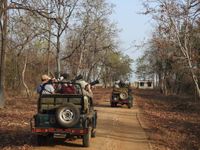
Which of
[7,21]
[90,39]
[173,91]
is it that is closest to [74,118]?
[7,21]

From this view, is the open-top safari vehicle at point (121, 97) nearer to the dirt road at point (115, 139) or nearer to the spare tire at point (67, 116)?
the dirt road at point (115, 139)

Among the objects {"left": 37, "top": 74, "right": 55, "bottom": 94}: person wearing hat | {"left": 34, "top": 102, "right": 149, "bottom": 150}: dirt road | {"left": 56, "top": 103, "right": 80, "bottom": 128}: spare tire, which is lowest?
{"left": 34, "top": 102, "right": 149, "bottom": 150}: dirt road

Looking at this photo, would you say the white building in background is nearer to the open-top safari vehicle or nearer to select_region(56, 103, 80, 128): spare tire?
the open-top safari vehicle

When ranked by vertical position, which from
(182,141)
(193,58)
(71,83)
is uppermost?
(193,58)

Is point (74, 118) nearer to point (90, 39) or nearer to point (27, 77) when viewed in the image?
point (27, 77)

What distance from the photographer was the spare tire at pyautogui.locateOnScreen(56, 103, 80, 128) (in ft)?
43.1

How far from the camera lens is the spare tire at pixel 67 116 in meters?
→ 13.1

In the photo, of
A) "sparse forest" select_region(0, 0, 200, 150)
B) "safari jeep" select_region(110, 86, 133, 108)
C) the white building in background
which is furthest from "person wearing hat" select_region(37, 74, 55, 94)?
the white building in background

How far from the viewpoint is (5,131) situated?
16.7 metres

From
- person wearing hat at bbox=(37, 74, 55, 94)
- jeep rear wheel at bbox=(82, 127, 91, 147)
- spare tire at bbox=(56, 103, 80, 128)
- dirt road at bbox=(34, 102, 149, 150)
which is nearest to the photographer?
spare tire at bbox=(56, 103, 80, 128)

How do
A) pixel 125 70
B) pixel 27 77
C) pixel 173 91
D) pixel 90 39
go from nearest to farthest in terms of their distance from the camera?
pixel 27 77
pixel 90 39
pixel 173 91
pixel 125 70

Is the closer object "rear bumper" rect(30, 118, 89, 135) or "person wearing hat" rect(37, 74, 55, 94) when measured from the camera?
"rear bumper" rect(30, 118, 89, 135)

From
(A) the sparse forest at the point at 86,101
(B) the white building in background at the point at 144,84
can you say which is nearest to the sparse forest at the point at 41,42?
(A) the sparse forest at the point at 86,101

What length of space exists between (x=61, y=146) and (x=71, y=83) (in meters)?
2.10
